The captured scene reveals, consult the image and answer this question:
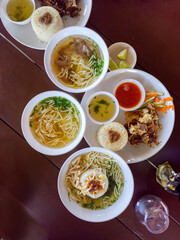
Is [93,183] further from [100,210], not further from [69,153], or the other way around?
[69,153]

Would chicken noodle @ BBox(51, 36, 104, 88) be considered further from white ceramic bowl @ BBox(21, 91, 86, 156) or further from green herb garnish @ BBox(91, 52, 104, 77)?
white ceramic bowl @ BBox(21, 91, 86, 156)

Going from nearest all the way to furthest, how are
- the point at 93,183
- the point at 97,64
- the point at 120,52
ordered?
1. the point at 93,183
2. the point at 97,64
3. the point at 120,52

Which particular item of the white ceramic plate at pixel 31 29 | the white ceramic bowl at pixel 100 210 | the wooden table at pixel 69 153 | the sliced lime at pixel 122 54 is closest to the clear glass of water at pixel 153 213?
the wooden table at pixel 69 153

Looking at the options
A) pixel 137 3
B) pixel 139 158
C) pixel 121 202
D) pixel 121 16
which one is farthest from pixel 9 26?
pixel 121 202

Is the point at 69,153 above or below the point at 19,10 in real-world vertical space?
below

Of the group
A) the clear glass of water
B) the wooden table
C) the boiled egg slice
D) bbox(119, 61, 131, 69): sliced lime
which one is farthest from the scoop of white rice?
the clear glass of water

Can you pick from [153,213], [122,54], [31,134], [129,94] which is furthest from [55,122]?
[153,213]

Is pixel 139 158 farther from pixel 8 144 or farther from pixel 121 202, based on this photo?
pixel 8 144

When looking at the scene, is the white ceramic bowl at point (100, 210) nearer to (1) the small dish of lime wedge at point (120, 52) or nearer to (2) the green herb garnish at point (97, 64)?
(2) the green herb garnish at point (97, 64)
